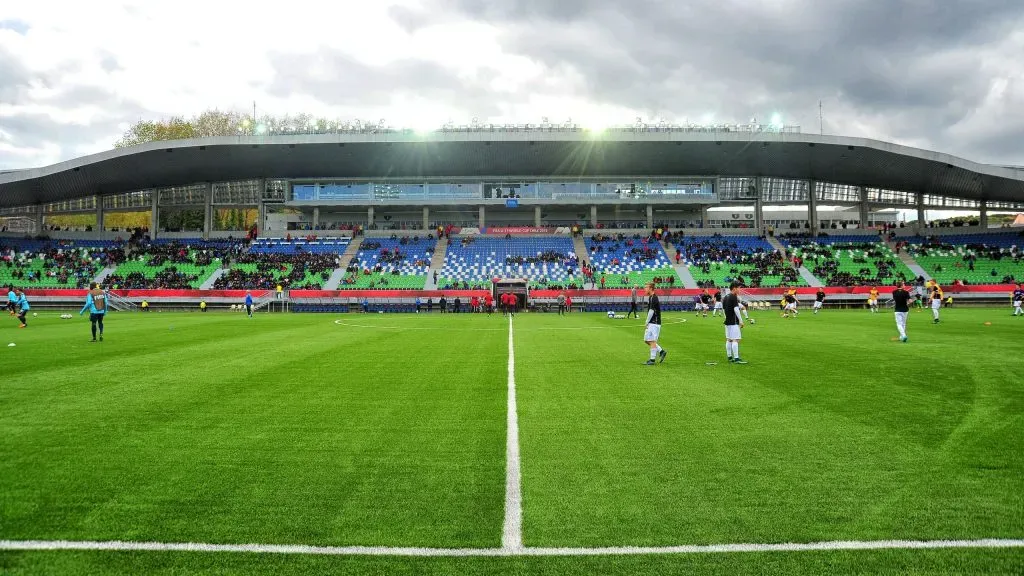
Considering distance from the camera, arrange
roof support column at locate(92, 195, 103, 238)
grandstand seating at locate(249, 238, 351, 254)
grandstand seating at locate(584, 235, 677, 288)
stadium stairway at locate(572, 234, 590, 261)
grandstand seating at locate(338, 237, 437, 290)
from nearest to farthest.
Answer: grandstand seating at locate(338, 237, 437, 290) → grandstand seating at locate(584, 235, 677, 288) → stadium stairway at locate(572, 234, 590, 261) → grandstand seating at locate(249, 238, 351, 254) → roof support column at locate(92, 195, 103, 238)

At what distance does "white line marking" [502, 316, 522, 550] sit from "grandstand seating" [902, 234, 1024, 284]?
54.5m

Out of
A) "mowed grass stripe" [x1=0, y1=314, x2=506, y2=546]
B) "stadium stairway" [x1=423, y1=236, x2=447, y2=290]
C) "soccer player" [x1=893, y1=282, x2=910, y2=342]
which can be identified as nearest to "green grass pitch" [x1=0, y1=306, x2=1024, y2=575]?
"mowed grass stripe" [x1=0, y1=314, x2=506, y2=546]

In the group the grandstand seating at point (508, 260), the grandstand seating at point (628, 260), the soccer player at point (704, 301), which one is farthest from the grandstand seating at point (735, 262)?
the grandstand seating at point (508, 260)

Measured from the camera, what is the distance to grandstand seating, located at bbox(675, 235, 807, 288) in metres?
48.0

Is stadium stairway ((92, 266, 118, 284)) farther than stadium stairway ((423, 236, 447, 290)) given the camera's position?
Yes

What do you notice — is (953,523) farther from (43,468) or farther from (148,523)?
(43,468)

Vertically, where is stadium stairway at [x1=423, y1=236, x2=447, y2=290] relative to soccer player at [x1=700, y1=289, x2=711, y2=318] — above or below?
above

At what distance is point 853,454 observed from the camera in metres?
5.68

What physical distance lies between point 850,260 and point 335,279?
154 feet

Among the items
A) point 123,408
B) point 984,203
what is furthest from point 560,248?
point 123,408

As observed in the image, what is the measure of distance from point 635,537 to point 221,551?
2733mm

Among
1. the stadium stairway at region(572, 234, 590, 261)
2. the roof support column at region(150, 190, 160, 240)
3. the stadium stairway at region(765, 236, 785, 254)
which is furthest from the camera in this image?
the roof support column at region(150, 190, 160, 240)

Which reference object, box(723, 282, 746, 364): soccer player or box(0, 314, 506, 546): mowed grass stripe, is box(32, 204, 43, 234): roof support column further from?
box(723, 282, 746, 364): soccer player

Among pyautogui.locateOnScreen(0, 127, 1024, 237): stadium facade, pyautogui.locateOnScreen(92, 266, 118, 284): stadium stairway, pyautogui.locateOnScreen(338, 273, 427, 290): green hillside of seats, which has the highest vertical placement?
pyautogui.locateOnScreen(0, 127, 1024, 237): stadium facade
